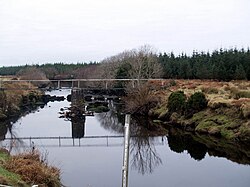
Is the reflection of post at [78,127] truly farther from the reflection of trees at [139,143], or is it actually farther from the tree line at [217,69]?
the tree line at [217,69]

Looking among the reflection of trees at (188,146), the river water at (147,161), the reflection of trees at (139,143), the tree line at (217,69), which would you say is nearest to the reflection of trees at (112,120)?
the reflection of trees at (139,143)

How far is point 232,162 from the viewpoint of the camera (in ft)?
69.7

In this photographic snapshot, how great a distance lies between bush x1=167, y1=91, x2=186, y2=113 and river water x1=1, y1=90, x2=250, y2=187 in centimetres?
448

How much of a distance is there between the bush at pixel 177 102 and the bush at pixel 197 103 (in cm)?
99

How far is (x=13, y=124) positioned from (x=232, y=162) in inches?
966

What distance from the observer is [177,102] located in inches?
1364

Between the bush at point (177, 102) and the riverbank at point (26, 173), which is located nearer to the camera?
the riverbank at point (26, 173)

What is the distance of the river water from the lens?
1752cm

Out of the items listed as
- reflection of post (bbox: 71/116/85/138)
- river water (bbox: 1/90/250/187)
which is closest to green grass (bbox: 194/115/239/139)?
river water (bbox: 1/90/250/187)

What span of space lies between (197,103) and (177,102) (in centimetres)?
256

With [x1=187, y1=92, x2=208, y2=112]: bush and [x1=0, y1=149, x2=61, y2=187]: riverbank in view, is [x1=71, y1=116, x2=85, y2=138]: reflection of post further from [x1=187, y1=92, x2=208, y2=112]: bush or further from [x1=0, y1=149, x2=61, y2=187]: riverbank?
[x1=0, y1=149, x2=61, y2=187]: riverbank

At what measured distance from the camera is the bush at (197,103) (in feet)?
107

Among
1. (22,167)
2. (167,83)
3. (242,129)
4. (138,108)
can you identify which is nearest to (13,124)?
(138,108)

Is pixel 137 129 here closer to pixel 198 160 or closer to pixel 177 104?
pixel 177 104
